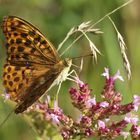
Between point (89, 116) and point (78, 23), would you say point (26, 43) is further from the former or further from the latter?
point (78, 23)

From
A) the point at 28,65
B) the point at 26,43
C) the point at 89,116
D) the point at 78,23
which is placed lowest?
the point at 89,116

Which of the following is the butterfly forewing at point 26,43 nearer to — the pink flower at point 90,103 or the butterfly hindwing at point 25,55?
the butterfly hindwing at point 25,55

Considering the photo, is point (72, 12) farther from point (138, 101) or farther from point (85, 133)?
point (85, 133)

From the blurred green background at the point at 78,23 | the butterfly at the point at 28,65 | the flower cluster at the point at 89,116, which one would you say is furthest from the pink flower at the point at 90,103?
the blurred green background at the point at 78,23

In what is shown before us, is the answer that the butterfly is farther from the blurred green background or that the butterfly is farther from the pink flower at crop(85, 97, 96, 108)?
the blurred green background

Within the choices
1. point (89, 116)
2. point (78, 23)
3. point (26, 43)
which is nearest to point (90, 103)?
point (89, 116)

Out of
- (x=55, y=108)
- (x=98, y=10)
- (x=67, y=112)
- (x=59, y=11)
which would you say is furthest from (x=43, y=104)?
(x=59, y=11)
